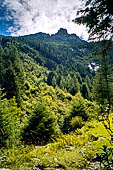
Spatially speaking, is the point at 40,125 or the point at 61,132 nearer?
the point at 40,125

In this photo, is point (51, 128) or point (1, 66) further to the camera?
point (1, 66)

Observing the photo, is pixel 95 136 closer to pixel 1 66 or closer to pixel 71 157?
pixel 71 157

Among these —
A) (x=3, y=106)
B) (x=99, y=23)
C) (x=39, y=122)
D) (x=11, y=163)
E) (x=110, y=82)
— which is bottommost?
(x=39, y=122)

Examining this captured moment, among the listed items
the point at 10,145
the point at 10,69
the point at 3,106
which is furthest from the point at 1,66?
the point at 10,145

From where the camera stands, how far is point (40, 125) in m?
11.9

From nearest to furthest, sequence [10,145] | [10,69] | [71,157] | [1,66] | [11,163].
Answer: [11,163] → [71,157] → [10,145] → [10,69] → [1,66]

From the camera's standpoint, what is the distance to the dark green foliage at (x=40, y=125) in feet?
39.2

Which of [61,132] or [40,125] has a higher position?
[40,125]

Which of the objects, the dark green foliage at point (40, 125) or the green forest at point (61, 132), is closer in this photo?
the green forest at point (61, 132)

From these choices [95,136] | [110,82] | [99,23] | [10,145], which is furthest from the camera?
[110,82]

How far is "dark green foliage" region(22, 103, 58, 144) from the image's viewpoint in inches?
471

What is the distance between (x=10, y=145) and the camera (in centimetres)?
545

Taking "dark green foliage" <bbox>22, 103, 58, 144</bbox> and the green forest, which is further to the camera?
"dark green foliage" <bbox>22, 103, 58, 144</bbox>

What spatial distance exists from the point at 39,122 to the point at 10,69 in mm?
20656
